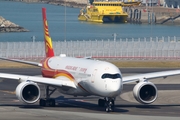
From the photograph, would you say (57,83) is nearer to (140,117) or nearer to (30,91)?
(30,91)

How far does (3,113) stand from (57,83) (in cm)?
526

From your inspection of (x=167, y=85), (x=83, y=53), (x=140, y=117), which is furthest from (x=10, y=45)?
(x=140, y=117)

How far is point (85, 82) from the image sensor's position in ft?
135

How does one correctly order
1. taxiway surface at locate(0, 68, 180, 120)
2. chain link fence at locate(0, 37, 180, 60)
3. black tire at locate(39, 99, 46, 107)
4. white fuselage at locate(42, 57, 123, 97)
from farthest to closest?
chain link fence at locate(0, 37, 180, 60)
black tire at locate(39, 99, 46, 107)
white fuselage at locate(42, 57, 123, 97)
taxiway surface at locate(0, 68, 180, 120)

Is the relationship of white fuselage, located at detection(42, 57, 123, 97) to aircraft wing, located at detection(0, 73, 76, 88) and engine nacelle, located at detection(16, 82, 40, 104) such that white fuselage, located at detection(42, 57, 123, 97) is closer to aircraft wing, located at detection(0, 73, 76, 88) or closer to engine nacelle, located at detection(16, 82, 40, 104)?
aircraft wing, located at detection(0, 73, 76, 88)

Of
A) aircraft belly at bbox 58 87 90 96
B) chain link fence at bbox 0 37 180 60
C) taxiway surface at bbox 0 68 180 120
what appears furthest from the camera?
chain link fence at bbox 0 37 180 60

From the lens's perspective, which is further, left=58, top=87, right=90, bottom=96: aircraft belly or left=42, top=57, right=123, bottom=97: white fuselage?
left=58, top=87, right=90, bottom=96: aircraft belly

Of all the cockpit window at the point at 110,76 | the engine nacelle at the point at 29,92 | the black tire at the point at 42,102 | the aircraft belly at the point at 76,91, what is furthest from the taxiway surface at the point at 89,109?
the cockpit window at the point at 110,76

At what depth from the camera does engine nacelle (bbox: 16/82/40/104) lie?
41188 mm

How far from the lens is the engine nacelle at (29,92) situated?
41188 mm

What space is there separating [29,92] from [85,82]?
3.47 m

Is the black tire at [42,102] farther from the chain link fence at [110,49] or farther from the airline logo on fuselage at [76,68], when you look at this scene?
the chain link fence at [110,49]

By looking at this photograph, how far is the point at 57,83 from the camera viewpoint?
42.6m

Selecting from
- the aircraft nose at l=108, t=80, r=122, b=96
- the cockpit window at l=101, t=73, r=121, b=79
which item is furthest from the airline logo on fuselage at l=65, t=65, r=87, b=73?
the aircraft nose at l=108, t=80, r=122, b=96
